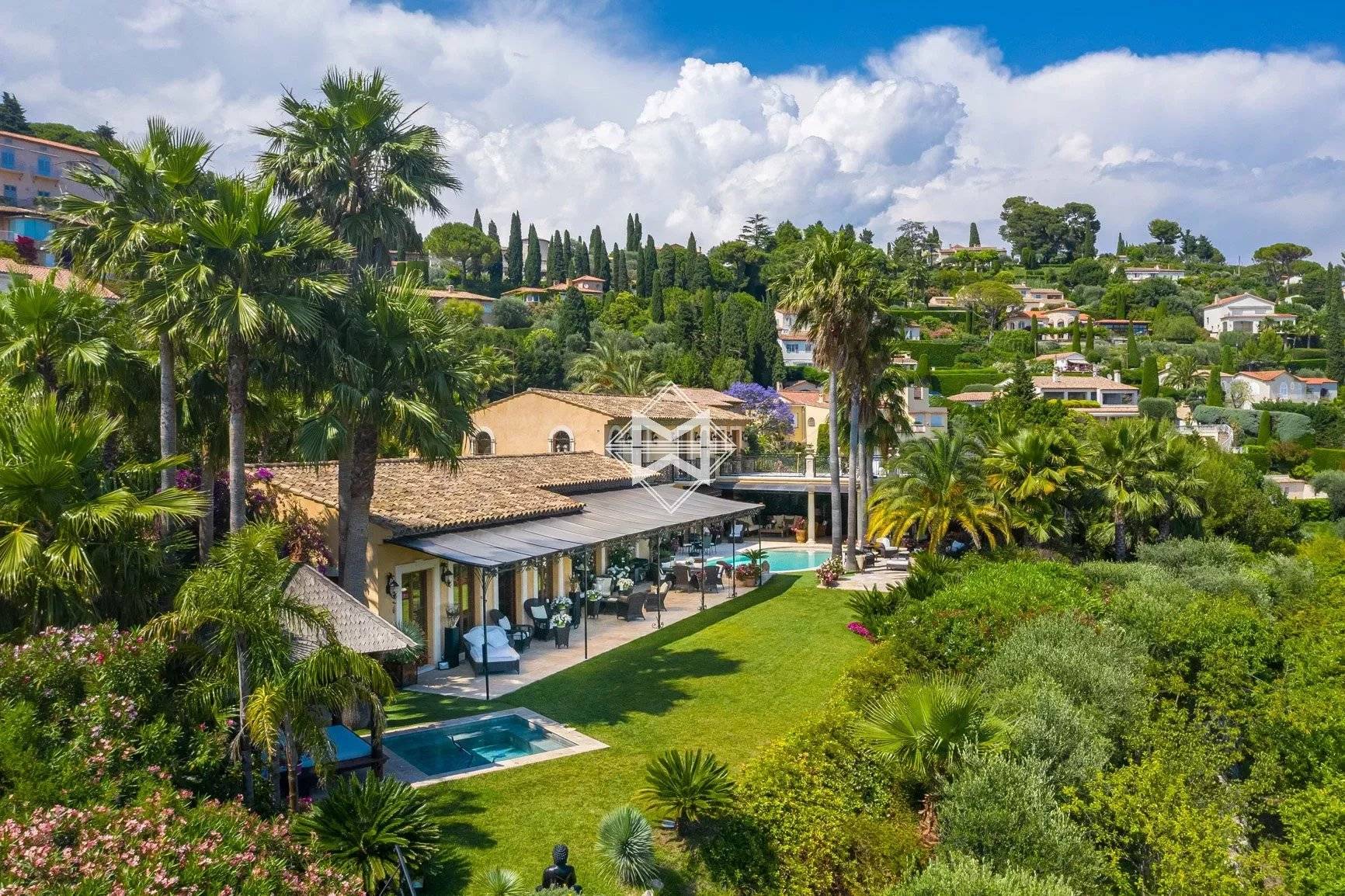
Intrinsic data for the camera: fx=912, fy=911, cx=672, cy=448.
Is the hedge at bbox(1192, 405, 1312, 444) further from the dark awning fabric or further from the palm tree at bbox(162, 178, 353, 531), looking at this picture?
the palm tree at bbox(162, 178, 353, 531)

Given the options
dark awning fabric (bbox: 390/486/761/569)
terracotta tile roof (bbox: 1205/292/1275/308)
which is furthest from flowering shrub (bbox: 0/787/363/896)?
terracotta tile roof (bbox: 1205/292/1275/308)

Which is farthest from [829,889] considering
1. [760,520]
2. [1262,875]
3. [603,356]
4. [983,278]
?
[983,278]

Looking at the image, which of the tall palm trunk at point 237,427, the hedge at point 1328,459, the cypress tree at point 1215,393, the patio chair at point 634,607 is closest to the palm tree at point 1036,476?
the patio chair at point 634,607

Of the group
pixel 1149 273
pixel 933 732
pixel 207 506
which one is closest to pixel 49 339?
pixel 207 506

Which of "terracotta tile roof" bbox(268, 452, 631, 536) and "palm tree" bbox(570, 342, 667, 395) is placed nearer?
"terracotta tile roof" bbox(268, 452, 631, 536)

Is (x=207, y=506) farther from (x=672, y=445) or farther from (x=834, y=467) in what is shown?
(x=672, y=445)

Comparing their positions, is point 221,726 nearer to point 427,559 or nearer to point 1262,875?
point 427,559

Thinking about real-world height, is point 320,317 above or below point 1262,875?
above
